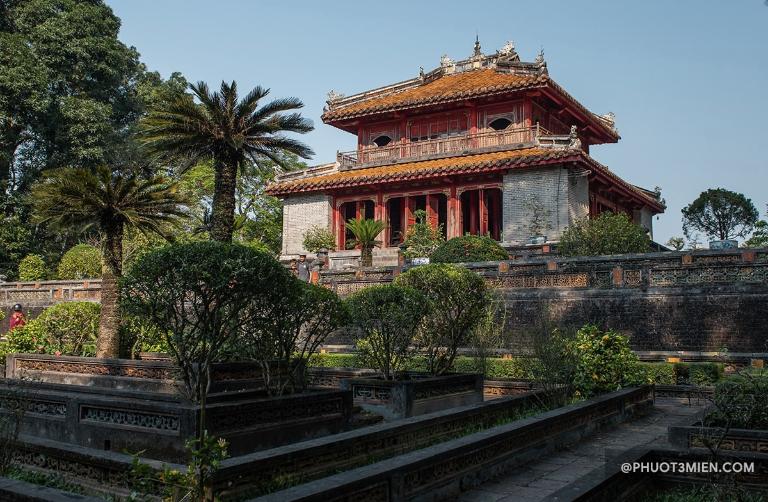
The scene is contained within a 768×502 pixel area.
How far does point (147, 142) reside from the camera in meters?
17.6

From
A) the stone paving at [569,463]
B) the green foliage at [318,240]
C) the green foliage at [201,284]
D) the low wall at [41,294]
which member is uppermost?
the green foliage at [318,240]

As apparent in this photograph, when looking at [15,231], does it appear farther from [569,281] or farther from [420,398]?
[420,398]

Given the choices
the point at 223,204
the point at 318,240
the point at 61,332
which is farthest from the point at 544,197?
the point at 61,332

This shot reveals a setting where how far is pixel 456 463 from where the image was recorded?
236 inches

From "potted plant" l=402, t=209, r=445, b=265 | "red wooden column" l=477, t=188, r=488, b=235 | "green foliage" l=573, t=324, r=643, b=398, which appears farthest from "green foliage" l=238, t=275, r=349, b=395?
"red wooden column" l=477, t=188, r=488, b=235

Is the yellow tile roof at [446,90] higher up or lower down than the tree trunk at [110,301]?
higher up

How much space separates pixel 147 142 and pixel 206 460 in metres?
15.0

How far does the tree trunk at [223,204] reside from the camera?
17.3m

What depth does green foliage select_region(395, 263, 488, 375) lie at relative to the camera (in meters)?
12.3

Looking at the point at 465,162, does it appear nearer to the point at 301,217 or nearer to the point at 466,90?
the point at 466,90

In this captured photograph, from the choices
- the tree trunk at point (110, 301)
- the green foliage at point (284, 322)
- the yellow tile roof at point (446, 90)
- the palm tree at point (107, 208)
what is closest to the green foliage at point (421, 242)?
the yellow tile roof at point (446, 90)

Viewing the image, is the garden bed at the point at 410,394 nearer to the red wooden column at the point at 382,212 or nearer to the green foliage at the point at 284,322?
the green foliage at the point at 284,322

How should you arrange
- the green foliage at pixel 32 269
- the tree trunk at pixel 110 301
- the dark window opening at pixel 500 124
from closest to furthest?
the tree trunk at pixel 110 301, the dark window opening at pixel 500 124, the green foliage at pixel 32 269

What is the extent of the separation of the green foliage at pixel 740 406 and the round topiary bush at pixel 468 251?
1383 centimetres
